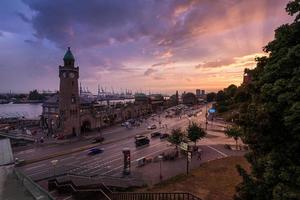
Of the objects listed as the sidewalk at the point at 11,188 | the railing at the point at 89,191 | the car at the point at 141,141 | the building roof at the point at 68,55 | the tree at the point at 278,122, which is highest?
the building roof at the point at 68,55

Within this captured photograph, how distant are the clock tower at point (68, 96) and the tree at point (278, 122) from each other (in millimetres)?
56664

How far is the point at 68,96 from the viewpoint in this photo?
64812mm

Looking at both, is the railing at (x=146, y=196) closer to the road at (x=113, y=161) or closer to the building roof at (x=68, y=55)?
the road at (x=113, y=161)

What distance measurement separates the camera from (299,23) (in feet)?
38.9

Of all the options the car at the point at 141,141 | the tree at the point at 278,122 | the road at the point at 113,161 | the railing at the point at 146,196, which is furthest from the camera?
the car at the point at 141,141

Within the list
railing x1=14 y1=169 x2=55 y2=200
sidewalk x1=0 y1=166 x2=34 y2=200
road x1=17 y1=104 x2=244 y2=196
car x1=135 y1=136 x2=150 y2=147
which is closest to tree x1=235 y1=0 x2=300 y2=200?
railing x1=14 y1=169 x2=55 y2=200

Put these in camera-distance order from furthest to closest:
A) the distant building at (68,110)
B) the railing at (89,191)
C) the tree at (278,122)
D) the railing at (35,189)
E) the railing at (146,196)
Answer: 1. the distant building at (68,110)
2. the railing at (89,191)
3. the railing at (146,196)
4. the railing at (35,189)
5. the tree at (278,122)

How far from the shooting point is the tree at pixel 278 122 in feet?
33.2

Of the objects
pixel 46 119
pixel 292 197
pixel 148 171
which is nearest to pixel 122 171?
pixel 148 171

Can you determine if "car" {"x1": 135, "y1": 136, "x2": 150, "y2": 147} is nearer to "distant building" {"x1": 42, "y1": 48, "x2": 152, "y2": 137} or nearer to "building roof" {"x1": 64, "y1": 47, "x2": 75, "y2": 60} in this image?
"distant building" {"x1": 42, "y1": 48, "x2": 152, "y2": 137}

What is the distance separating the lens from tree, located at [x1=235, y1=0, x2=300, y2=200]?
10.1 m

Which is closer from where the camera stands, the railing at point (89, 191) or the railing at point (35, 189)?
the railing at point (35, 189)

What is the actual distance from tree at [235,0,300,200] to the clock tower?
56.7 meters

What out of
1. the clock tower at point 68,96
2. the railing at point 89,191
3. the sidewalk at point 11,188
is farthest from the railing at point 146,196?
the clock tower at point 68,96
